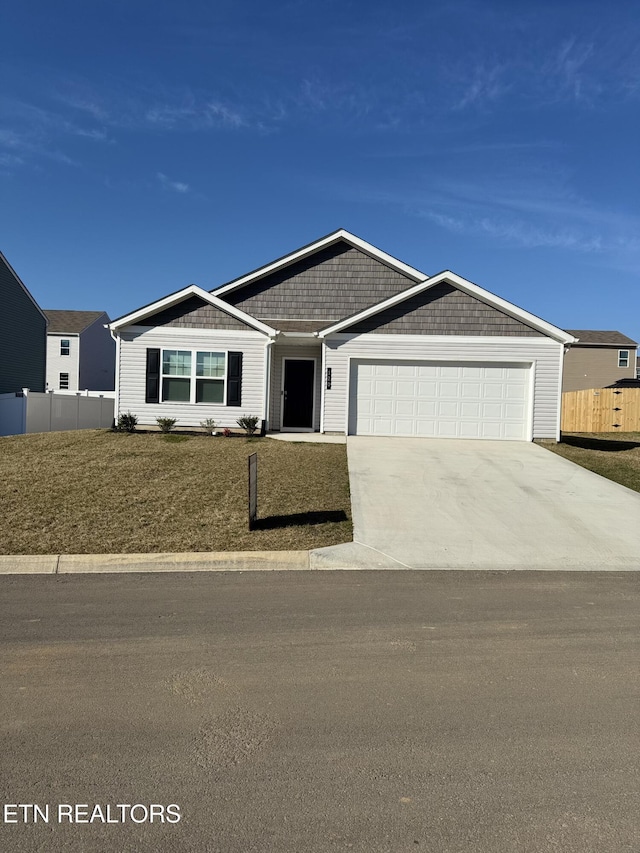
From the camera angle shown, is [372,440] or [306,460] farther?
[372,440]

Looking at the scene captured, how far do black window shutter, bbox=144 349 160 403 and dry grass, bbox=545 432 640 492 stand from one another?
1072cm

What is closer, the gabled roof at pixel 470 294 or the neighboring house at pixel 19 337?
the gabled roof at pixel 470 294

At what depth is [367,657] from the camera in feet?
14.6

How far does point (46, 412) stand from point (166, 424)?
8382mm

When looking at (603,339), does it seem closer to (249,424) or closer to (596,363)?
(596,363)

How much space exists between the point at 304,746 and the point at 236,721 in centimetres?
48

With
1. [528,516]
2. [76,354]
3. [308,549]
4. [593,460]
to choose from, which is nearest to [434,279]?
[593,460]

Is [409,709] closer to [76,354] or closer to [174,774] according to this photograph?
[174,774]

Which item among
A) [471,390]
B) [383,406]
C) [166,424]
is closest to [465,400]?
[471,390]

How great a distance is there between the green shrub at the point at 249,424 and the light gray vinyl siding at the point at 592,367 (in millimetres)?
29816

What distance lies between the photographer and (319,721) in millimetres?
3578

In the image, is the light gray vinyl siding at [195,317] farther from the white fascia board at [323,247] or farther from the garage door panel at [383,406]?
the garage door panel at [383,406]

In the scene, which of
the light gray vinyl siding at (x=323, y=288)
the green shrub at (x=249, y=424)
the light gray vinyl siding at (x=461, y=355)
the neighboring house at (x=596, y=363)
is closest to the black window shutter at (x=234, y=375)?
the green shrub at (x=249, y=424)

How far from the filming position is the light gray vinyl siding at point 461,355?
1658 centimetres
